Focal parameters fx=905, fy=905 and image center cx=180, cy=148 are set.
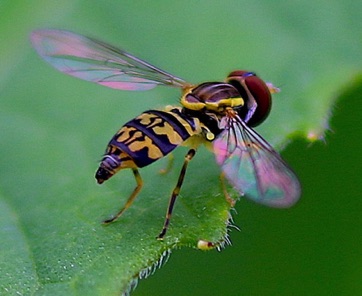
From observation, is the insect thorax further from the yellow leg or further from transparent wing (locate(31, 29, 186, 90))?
the yellow leg

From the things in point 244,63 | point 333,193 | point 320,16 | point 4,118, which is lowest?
point 4,118

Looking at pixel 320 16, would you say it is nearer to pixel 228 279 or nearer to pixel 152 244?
pixel 228 279

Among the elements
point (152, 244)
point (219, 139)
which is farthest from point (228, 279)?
point (152, 244)

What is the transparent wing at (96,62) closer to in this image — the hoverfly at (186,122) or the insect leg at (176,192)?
Result: the hoverfly at (186,122)

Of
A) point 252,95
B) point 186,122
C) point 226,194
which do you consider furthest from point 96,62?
point 226,194

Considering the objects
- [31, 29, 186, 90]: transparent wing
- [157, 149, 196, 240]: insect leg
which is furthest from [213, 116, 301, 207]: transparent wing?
[31, 29, 186, 90]: transparent wing

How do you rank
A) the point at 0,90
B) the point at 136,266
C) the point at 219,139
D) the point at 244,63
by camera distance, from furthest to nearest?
1. the point at 244,63
2. the point at 0,90
3. the point at 219,139
4. the point at 136,266

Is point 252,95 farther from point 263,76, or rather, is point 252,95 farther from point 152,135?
point 152,135
